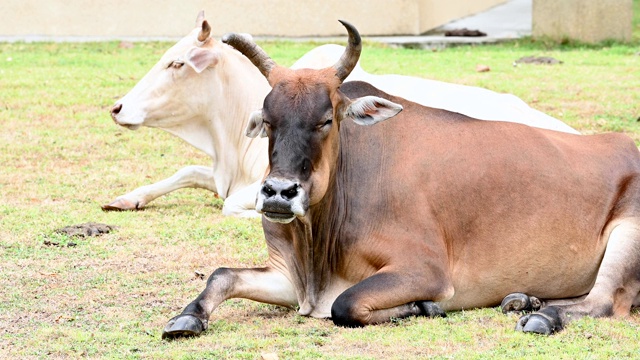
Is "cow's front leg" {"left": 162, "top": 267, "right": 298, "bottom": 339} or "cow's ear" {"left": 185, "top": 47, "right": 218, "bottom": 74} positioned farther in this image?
"cow's ear" {"left": 185, "top": 47, "right": 218, "bottom": 74}

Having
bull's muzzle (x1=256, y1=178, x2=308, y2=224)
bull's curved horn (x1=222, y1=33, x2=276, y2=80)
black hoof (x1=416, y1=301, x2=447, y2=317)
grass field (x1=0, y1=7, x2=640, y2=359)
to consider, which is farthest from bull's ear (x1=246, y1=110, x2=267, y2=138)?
black hoof (x1=416, y1=301, x2=447, y2=317)

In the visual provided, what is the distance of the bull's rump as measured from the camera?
5738mm

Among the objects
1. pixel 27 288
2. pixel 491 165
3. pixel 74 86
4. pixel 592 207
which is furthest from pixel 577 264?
pixel 74 86

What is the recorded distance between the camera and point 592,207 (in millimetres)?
5930

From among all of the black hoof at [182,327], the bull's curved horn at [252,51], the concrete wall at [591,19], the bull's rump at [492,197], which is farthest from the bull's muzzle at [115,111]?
the concrete wall at [591,19]

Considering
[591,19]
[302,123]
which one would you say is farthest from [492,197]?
[591,19]

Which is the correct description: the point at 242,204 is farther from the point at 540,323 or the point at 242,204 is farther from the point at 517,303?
the point at 540,323

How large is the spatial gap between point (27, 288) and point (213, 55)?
2.85m

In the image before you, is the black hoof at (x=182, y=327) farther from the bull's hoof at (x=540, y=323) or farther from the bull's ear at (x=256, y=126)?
the bull's hoof at (x=540, y=323)

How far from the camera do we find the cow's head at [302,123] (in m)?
5.16

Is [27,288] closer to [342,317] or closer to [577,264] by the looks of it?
[342,317]

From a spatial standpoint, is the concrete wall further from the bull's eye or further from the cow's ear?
the bull's eye

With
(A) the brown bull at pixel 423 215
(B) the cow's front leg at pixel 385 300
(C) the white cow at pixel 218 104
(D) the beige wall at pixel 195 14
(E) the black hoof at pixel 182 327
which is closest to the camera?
(E) the black hoof at pixel 182 327

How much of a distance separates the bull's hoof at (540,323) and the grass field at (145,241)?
7 centimetres
